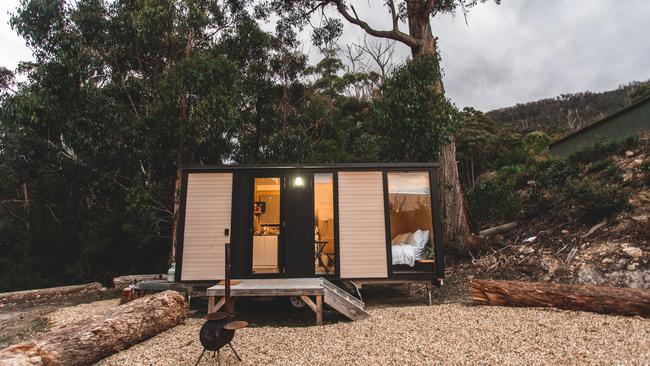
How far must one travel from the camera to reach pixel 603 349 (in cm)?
308

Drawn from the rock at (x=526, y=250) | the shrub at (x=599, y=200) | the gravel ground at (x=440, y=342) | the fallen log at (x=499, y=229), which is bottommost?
the gravel ground at (x=440, y=342)

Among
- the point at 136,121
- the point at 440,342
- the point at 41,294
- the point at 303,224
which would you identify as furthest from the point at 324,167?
the point at 41,294

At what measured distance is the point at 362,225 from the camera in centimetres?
583

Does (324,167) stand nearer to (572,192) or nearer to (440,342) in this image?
(440,342)

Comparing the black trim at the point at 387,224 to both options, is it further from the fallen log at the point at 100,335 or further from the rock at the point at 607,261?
the rock at the point at 607,261

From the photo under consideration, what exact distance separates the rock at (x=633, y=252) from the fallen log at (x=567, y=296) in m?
2.08

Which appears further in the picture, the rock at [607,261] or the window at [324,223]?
the window at [324,223]

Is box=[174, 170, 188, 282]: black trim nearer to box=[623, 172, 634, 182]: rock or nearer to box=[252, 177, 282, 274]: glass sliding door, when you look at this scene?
box=[252, 177, 282, 274]: glass sliding door

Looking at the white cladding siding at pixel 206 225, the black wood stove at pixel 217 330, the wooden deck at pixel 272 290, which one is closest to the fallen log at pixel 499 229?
the wooden deck at pixel 272 290

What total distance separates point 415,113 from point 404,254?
A: 13.0 feet

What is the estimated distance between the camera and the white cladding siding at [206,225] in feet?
18.6

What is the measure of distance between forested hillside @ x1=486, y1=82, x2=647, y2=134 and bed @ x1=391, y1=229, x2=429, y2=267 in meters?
27.0

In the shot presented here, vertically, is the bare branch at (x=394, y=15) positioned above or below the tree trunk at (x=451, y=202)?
above

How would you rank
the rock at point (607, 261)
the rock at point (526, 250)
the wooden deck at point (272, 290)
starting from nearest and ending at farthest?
the wooden deck at point (272, 290), the rock at point (607, 261), the rock at point (526, 250)
